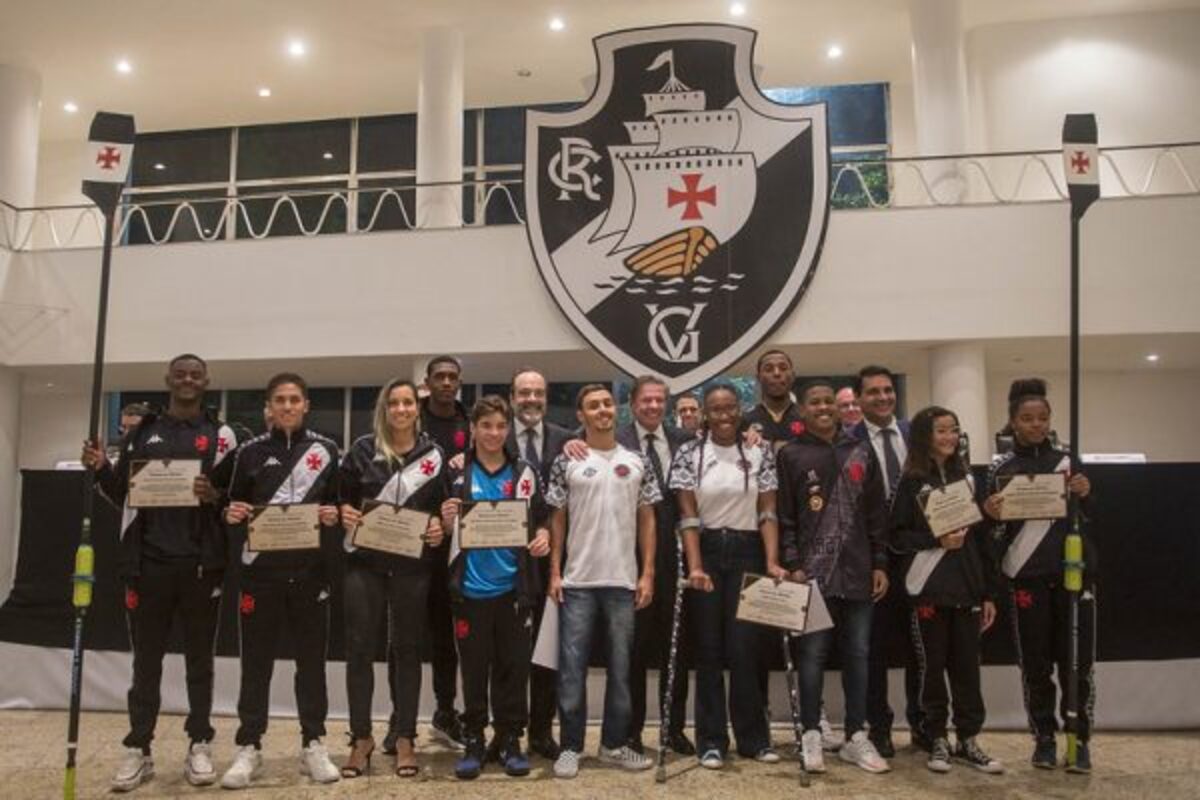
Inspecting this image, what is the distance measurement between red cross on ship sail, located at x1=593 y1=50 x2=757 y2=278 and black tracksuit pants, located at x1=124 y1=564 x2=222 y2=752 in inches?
167

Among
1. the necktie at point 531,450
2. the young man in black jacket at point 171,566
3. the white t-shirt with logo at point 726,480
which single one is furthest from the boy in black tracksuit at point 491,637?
the young man in black jacket at point 171,566

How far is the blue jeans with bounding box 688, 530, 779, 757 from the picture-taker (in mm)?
3619

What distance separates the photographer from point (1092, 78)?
898 cm

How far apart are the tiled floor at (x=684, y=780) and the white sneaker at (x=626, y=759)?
0.13 ft

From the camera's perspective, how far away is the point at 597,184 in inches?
274

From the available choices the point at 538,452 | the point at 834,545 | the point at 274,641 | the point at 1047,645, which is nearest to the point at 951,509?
the point at 834,545

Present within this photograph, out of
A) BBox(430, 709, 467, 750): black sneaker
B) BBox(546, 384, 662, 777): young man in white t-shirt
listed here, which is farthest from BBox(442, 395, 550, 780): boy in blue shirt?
BBox(430, 709, 467, 750): black sneaker

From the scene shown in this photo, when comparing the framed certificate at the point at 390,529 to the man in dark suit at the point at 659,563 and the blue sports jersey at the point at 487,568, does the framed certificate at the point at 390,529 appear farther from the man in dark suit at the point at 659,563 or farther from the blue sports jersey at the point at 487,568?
the man in dark suit at the point at 659,563

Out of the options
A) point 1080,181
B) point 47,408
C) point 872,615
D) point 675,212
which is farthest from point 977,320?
point 47,408

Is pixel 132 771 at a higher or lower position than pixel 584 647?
lower

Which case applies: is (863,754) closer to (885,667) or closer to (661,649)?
(885,667)

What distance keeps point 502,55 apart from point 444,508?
773 centimetres

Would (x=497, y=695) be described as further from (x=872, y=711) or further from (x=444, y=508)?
(x=872, y=711)

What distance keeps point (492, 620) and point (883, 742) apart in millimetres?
1790
